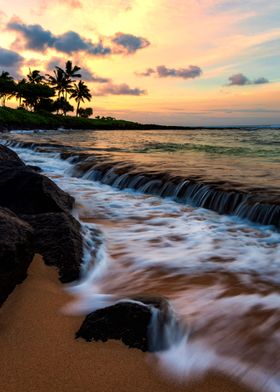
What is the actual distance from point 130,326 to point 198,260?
2.64m

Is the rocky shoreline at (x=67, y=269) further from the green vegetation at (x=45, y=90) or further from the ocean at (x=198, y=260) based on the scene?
the green vegetation at (x=45, y=90)

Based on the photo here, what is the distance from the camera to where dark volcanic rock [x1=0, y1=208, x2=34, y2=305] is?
339cm

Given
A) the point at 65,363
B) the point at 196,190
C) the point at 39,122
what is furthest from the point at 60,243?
the point at 39,122

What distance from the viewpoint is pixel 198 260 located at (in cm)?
554

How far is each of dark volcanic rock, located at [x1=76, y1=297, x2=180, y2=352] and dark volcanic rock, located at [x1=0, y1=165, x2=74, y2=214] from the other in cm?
343

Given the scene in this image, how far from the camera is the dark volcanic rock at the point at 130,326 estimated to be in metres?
3.03

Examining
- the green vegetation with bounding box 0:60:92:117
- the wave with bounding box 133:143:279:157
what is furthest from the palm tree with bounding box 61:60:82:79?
the wave with bounding box 133:143:279:157

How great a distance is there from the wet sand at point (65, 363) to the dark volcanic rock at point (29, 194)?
122 inches

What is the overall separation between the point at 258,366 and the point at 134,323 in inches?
40.0

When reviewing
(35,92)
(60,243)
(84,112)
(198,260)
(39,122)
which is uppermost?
(35,92)

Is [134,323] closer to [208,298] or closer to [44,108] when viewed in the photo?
[208,298]

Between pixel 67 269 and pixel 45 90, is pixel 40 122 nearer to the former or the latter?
pixel 45 90

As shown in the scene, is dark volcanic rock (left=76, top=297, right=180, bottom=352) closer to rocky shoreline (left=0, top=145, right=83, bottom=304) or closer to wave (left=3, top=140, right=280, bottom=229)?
rocky shoreline (left=0, top=145, right=83, bottom=304)

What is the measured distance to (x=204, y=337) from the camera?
11.0 feet
